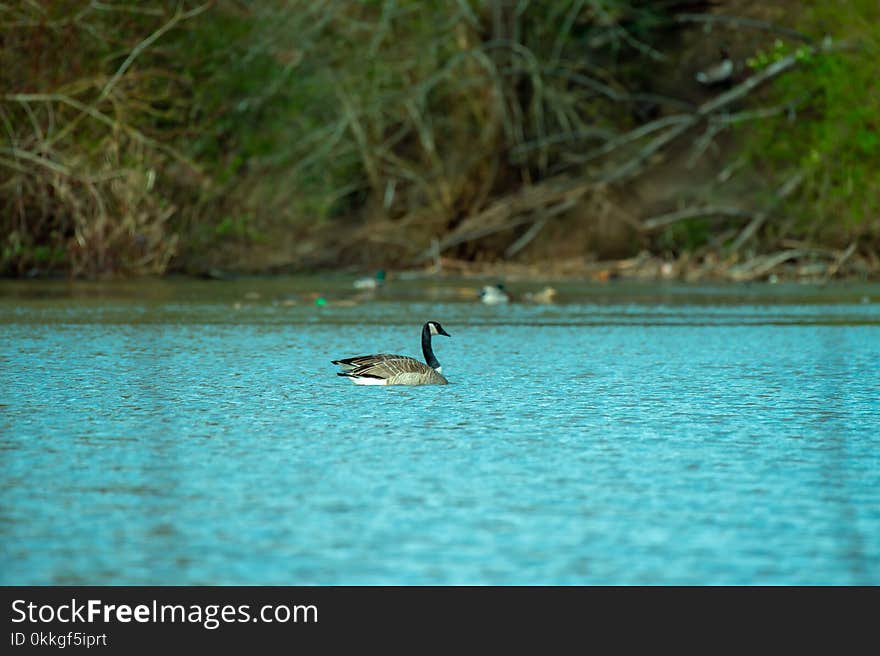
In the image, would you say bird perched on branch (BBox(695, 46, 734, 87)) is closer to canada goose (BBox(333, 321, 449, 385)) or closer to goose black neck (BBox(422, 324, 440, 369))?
goose black neck (BBox(422, 324, 440, 369))

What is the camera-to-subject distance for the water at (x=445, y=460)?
7.15 metres

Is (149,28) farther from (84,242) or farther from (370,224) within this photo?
(370,224)

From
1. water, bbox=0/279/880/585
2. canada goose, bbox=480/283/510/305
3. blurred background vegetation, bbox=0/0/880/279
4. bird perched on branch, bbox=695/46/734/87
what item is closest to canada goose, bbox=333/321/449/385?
A: water, bbox=0/279/880/585

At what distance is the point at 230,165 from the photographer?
3594 cm

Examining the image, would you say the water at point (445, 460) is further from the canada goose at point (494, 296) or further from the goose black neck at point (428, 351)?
the canada goose at point (494, 296)

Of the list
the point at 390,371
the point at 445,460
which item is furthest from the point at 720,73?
the point at 445,460

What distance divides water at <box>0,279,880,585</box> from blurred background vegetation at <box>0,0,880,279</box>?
43.7ft

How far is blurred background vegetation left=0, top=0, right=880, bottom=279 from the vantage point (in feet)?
105

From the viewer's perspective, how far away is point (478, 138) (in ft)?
118

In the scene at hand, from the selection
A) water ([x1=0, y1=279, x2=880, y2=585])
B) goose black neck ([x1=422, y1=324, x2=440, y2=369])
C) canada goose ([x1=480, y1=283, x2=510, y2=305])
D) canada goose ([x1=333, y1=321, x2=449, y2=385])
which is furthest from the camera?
canada goose ([x1=480, y1=283, x2=510, y2=305])

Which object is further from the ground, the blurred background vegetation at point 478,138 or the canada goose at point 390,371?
the blurred background vegetation at point 478,138

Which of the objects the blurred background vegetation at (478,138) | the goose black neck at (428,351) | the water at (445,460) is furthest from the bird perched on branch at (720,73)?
the goose black neck at (428,351)

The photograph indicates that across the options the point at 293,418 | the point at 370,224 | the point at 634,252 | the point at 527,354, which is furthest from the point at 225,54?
the point at 293,418

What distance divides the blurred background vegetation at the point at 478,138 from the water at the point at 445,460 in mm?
13316
